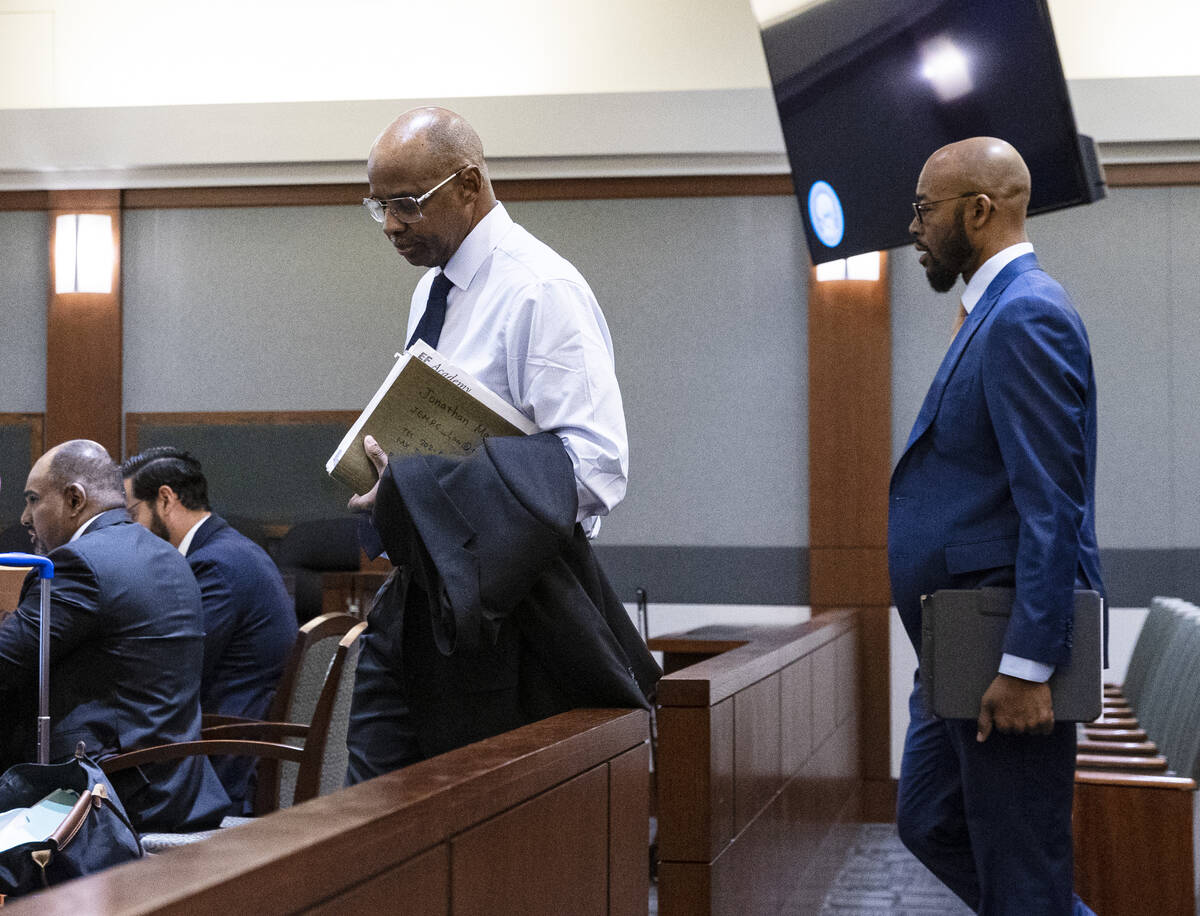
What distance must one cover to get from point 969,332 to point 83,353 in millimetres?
5050

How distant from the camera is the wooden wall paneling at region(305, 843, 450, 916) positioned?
40.6 inches

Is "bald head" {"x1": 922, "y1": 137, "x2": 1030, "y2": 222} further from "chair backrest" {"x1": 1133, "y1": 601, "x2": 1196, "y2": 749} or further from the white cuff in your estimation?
"chair backrest" {"x1": 1133, "y1": 601, "x2": 1196, "y2": 749}

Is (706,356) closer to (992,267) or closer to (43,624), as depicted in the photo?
(992,267)

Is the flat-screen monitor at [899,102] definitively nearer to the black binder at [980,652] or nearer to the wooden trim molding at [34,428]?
the black binder at [980,652]

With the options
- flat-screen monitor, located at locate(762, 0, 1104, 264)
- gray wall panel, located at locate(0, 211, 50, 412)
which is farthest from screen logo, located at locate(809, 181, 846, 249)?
gray wall panel, located at locate(0, 211, 50, 412)

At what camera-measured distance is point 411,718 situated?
1748 mm

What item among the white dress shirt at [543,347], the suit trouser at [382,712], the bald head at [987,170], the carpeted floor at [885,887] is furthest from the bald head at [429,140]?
the carpeted floor at [885,887]

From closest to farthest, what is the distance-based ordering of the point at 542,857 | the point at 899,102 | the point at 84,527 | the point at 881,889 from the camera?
the point at 542,857
the point at 84,527
the point at 899,102
the point at 881,889

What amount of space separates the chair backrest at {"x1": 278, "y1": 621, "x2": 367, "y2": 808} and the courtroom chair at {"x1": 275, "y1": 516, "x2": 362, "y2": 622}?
10.5ft

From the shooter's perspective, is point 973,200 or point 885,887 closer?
point 973,200

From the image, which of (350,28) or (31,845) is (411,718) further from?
(350,28)

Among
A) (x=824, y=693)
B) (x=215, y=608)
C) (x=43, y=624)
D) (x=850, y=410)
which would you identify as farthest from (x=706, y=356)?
(x=43, y=624)

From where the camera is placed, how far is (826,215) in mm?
4926

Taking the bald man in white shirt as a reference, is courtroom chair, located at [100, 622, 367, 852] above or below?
below
